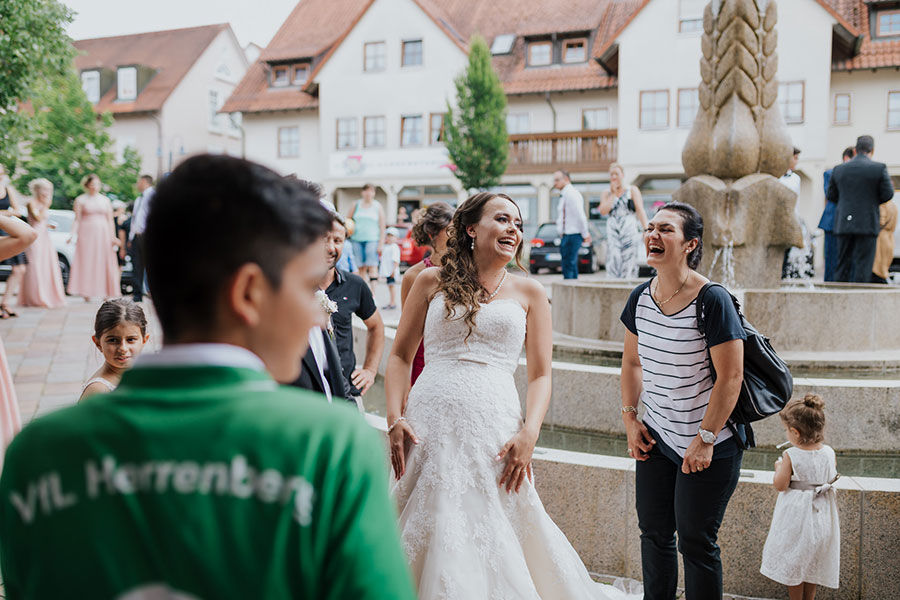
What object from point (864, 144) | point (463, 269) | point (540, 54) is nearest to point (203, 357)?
point (463, 269)

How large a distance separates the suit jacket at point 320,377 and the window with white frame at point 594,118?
35.2m

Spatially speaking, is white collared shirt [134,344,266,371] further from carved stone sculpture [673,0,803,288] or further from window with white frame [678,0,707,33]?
window with white frame [678,0,707,33]

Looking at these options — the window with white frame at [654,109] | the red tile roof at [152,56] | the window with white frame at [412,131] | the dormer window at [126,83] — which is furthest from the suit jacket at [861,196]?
the dormer window at [126,83]

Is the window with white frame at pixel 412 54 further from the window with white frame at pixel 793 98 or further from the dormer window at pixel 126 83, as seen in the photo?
the dormer window at pixel 126 83

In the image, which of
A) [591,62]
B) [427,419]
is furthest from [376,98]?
[427,419]

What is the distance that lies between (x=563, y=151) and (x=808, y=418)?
110 ft

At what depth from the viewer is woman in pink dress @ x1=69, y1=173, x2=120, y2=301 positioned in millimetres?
15047

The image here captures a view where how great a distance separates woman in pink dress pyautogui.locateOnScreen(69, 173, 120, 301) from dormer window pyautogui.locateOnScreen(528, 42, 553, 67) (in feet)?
86.8

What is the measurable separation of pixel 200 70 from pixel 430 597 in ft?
175

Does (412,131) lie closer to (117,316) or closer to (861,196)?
(861,196)

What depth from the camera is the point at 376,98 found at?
3981cm

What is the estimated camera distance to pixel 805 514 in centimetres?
417

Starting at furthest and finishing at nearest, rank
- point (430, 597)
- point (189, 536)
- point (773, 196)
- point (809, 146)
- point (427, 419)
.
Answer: point (809, 146)
point (773, 196)
point (427, 419)
point (430, 597)
point (189, 536)

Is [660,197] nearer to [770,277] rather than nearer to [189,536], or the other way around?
[770,277]
